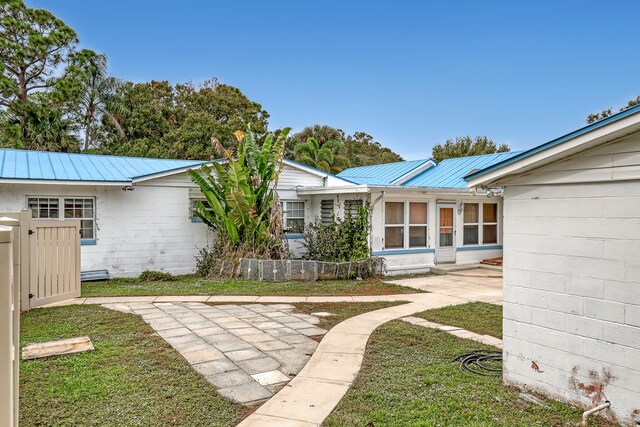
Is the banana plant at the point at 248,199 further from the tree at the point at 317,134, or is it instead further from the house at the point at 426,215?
the tree at the point at 317,134

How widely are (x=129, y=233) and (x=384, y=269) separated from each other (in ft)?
25.0

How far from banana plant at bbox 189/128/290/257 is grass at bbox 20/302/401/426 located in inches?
227

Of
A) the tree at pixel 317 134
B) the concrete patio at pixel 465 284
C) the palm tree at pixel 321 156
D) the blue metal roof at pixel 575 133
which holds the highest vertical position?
the tree at pixel 317 134

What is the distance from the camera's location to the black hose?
523cm

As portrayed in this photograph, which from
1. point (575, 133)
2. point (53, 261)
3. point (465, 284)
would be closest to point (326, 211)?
point (465, 284)

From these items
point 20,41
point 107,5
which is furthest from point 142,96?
point 107,5

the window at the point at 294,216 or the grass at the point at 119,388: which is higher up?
the window at the point at 294,216

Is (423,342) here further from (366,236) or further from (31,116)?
(31,116)

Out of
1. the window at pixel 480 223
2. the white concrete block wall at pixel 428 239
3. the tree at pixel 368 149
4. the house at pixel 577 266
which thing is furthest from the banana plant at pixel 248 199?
the tree at pixel 368 149

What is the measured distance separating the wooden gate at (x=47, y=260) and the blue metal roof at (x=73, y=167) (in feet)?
10.9

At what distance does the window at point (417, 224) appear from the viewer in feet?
46.8

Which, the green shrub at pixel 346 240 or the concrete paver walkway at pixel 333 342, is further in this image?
the green shrub at pixel 346 240

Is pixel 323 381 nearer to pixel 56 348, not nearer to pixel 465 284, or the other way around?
pixel 56 348

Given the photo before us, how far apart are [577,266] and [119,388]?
15.5 ft
